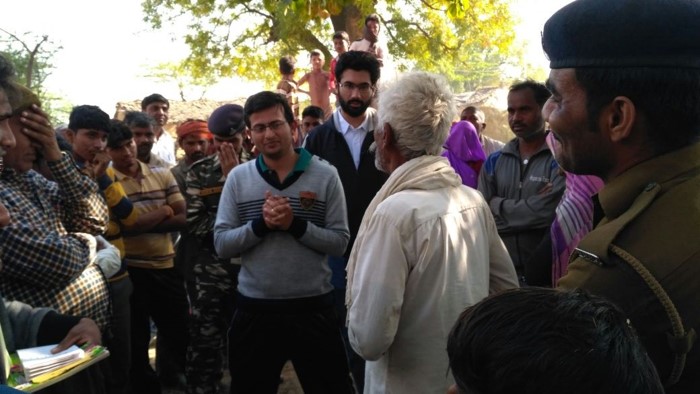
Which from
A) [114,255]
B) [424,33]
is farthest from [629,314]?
[424,33]

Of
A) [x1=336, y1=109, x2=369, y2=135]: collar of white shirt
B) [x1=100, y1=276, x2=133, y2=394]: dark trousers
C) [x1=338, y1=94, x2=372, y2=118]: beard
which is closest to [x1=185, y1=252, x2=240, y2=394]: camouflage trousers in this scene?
[x1=100, y1=276, x2=133, y2=394]: dark trousers

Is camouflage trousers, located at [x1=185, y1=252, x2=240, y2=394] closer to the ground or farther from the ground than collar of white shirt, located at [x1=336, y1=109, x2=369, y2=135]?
closer to the ground

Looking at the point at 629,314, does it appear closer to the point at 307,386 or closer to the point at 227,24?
the point at 307,386

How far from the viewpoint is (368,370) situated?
237 cm

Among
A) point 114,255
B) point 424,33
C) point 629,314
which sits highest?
point 424,33

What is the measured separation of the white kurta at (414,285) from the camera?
2.06 m

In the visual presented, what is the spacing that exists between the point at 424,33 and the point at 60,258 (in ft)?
52.5

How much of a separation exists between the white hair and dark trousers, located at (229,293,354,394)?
125 cm

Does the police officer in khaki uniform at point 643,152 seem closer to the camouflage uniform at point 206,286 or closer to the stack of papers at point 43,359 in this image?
the stack of papers at point 43,359

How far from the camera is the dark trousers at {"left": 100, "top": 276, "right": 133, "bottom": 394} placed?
12.0 feet

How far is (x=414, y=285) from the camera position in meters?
2.14

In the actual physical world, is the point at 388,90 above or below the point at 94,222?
above

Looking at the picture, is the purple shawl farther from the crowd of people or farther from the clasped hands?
the clasped hands

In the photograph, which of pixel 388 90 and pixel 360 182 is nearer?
pixel 388 90
